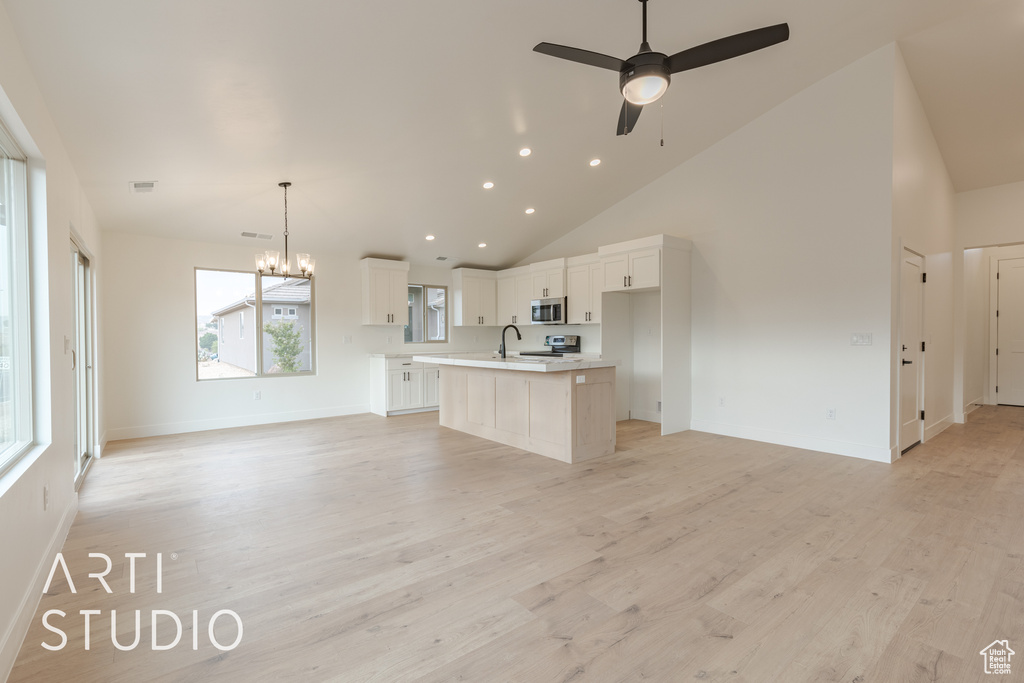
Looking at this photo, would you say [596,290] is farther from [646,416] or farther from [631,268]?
[646,416]

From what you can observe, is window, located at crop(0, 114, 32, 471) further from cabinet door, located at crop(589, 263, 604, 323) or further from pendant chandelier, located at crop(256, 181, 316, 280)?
cabinet door, located at crop(589, 263, 604, 323)

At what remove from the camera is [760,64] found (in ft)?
14.8

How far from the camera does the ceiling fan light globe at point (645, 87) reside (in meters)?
2.61

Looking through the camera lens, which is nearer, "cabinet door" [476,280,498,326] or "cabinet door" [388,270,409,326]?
"cabinet door" [388,270,409,326]

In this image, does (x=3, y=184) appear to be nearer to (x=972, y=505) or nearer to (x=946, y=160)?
(x=972, y=505)

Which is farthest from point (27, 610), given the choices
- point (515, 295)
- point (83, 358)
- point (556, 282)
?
point (515, 295)

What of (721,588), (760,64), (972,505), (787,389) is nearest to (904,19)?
(760,64)

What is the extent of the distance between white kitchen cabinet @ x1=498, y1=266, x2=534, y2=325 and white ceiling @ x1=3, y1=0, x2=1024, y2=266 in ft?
5.63

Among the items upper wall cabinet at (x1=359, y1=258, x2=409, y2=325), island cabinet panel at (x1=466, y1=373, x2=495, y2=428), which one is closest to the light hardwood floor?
island cabinet panel at (x1=466, y1=373, x2=495, y2=428)

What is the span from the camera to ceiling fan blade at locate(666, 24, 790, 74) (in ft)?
8.70

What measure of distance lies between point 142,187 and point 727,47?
5.21m

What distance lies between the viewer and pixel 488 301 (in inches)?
341

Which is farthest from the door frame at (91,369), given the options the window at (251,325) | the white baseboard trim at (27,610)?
the white baseboard trim at (27,610)
